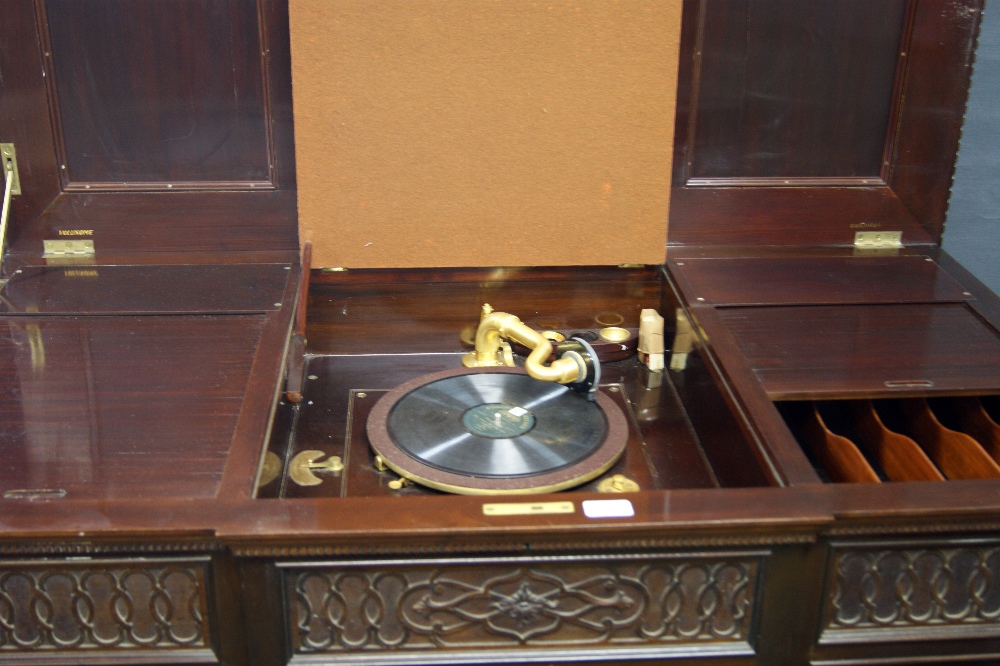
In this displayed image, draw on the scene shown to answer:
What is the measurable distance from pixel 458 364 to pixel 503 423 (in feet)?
1.23

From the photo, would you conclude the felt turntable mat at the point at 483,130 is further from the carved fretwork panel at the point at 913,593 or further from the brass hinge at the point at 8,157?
the carved fretwork panel at the point at 913,593


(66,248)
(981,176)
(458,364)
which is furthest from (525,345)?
(981,176)

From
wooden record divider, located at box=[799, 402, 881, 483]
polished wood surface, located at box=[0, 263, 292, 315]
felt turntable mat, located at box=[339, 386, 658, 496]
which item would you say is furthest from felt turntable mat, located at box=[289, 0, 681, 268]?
wooden record divider, located at box=[799, 402, 881, 483]

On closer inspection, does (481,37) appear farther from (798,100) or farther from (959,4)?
(959,4)

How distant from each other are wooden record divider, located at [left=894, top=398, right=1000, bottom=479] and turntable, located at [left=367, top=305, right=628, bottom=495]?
1.67ft

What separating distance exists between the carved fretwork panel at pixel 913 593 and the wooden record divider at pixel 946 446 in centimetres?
16

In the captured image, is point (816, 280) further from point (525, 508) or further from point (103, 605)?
point (103, 605)

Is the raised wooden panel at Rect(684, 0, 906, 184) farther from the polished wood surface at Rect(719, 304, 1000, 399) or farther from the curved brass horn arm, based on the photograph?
the curved brass horn arm

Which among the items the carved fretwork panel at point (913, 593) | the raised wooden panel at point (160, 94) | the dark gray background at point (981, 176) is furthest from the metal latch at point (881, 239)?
the raised wooden panel at point (160, 94)

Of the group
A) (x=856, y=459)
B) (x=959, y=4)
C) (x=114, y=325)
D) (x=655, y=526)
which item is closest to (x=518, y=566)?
(x=655, y=526)

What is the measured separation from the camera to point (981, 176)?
2.32m

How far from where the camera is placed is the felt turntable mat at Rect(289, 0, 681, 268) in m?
2.00

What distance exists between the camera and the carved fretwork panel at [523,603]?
137 centimetres

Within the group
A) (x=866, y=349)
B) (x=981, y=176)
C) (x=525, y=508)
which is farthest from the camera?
(x=981, y=176)
